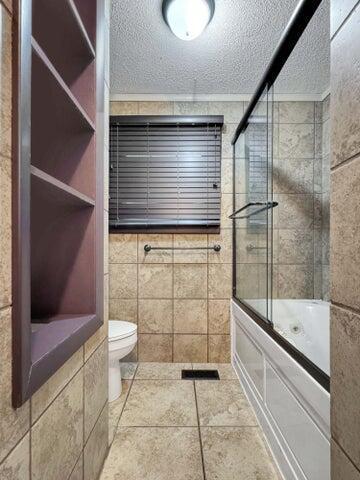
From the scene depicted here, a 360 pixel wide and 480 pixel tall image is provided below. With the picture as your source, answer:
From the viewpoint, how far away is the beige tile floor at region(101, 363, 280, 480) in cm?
122

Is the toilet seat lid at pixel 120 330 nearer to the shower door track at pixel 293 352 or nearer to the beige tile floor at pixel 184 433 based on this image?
the beige tile floor at pixel 184 433

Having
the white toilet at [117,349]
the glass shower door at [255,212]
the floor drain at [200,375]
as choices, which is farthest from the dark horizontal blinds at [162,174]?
the floor drain at [200,375]

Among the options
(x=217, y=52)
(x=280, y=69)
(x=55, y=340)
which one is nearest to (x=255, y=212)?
(x=280, y=69)

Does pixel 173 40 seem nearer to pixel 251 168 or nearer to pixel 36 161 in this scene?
pixel 251 168

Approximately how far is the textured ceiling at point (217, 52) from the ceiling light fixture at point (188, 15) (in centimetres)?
7

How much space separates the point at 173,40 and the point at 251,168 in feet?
3.22

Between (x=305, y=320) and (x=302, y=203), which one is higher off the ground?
(x=302, y=203)

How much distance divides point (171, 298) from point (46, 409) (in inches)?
64.6

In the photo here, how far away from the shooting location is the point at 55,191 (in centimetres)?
83

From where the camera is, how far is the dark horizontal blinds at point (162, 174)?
2311 mm

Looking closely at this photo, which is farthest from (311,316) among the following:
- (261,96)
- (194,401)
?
(261,96)

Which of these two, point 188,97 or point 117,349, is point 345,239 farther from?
point 188,97

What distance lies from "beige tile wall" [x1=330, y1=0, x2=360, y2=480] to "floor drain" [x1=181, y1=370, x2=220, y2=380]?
1549 millimetres

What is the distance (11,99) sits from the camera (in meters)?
0.54
